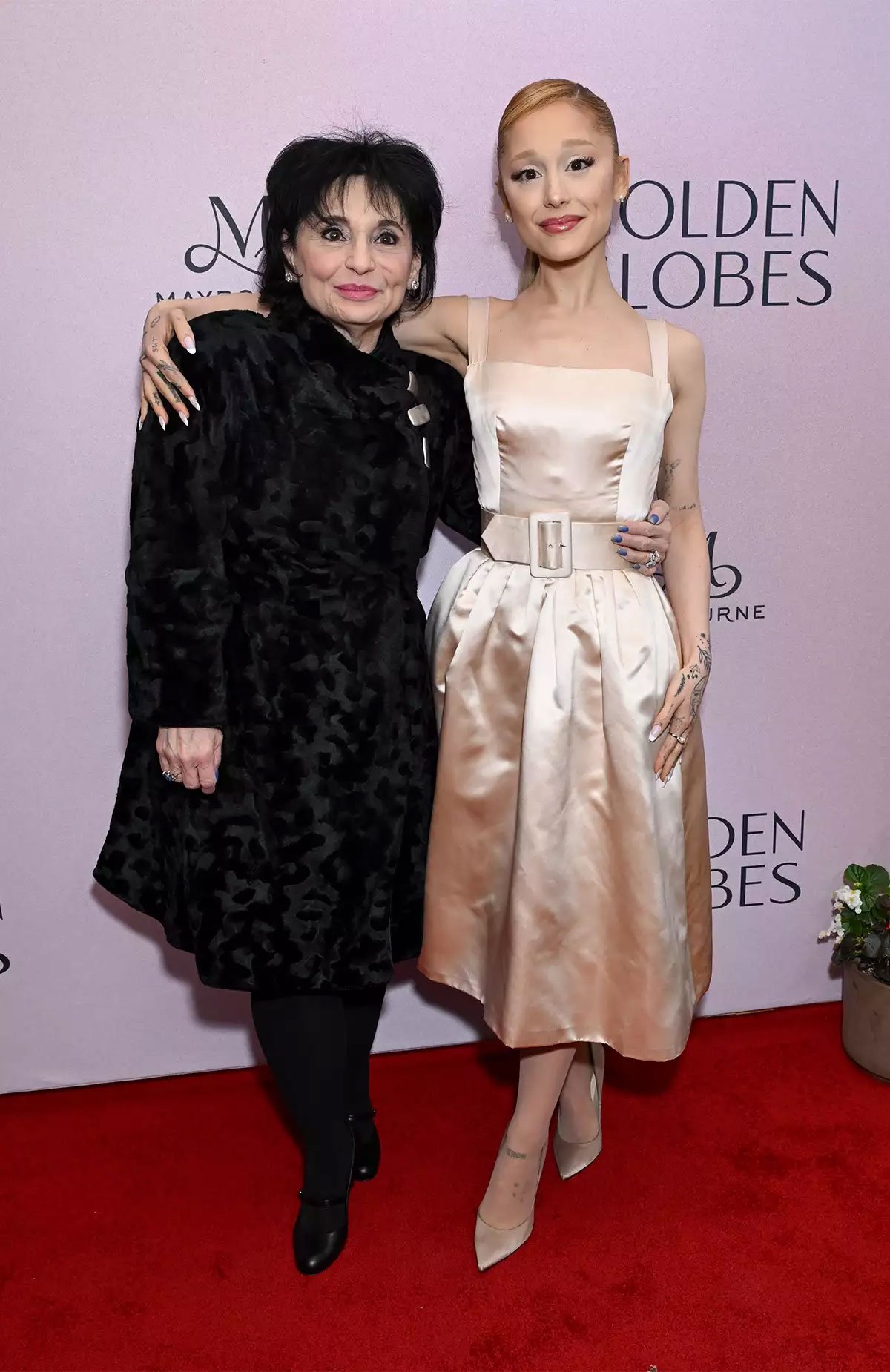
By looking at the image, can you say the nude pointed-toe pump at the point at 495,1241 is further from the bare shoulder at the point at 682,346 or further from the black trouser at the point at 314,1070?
the bare shoulder at the point at 682,346

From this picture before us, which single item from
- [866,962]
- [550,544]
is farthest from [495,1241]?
[550,544]

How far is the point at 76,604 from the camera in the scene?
2307mm

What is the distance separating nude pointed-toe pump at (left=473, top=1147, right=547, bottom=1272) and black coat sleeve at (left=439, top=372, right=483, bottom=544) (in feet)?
3.90

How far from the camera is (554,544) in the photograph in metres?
1.86

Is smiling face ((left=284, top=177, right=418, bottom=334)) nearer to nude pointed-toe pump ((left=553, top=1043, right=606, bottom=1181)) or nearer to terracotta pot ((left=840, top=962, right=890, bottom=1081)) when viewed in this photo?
nude pointed-toe pump ((left=553, top=1043, right=606, bottom=1181))

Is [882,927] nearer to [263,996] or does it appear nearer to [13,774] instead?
[263,996]

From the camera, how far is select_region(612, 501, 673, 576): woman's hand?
1.87m

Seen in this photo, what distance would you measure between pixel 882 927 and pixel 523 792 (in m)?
Result: 1.13

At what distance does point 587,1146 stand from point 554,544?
118cm

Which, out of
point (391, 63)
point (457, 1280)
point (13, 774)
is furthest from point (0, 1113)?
point (391, 63)

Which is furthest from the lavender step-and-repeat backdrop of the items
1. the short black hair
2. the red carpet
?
the short black hair

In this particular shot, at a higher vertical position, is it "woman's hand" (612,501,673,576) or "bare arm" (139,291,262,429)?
"bare arm" (139,291,262,429)

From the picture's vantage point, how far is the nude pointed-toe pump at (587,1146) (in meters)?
2.26

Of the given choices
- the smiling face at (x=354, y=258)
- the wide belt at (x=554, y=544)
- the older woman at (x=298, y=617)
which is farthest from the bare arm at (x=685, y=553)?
the smiling face at (x=354, y=258)
